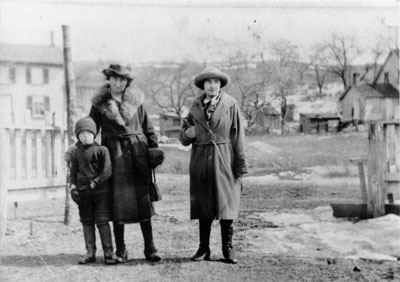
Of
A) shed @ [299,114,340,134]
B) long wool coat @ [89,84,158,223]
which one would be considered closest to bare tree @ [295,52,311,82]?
shed @ [299,114,340,134]

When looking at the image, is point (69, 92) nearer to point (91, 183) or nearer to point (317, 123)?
point (91, 183)

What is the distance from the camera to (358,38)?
404cm

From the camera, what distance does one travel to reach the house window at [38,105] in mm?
4357

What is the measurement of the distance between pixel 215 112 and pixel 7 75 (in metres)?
2.14

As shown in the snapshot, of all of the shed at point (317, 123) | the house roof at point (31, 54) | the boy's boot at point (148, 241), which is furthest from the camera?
the shed at point (317, 123)

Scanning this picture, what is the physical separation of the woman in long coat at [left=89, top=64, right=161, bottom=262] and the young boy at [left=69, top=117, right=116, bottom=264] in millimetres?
84

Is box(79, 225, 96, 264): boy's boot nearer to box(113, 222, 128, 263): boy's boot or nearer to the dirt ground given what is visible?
the dirt ground

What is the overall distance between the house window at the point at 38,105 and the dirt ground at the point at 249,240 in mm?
981

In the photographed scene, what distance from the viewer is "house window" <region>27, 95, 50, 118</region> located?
436cm

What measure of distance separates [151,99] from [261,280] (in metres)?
2.11

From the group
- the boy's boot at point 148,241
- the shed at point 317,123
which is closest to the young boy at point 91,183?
the boy's boot at point 148,241

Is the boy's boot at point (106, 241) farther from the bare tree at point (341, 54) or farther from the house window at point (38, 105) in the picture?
the bare tree at point (341, 54)

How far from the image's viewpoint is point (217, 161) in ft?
11.0

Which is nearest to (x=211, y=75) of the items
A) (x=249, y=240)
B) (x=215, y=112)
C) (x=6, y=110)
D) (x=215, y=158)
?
(x=215, y=112)
